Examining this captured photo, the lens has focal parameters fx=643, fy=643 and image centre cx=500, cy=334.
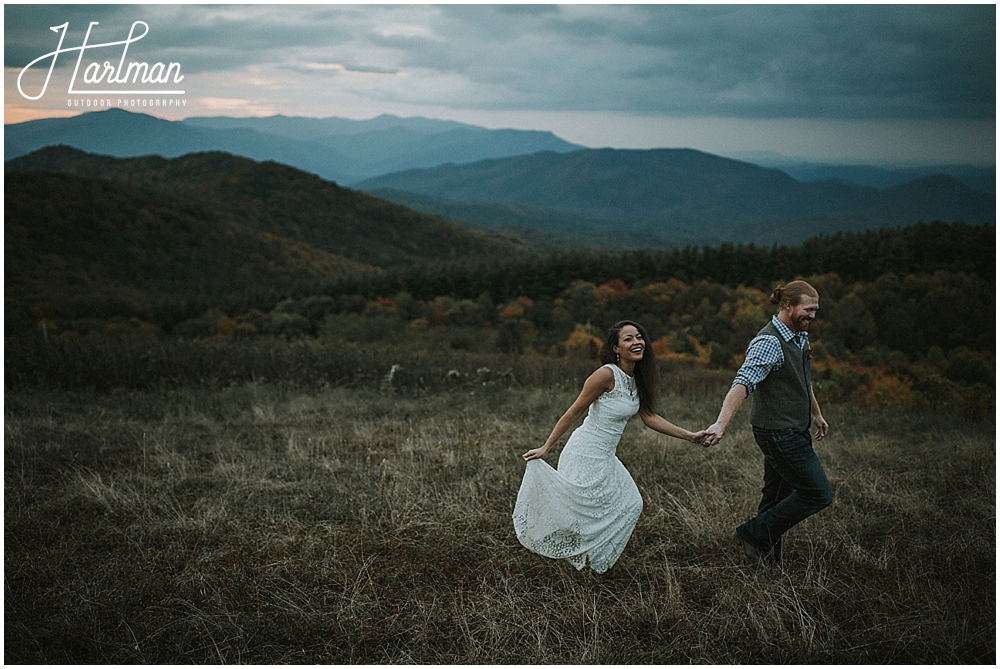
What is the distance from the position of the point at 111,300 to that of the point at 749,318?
1527 inches

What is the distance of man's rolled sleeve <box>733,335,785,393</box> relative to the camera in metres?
3.44

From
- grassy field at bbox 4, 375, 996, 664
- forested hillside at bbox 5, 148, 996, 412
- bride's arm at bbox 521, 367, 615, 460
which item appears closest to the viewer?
grassy field at bbox 4, 375, 996, 664

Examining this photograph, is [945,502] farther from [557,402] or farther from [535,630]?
[557,402]

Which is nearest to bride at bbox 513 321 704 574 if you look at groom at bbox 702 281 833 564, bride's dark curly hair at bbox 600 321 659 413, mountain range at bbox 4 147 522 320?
bride's dark curly hair at bbox 600 321 659 413

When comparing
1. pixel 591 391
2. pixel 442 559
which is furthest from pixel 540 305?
pixel 591 391

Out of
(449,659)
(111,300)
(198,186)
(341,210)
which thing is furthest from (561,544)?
(198,186)

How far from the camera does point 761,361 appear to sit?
135 inches

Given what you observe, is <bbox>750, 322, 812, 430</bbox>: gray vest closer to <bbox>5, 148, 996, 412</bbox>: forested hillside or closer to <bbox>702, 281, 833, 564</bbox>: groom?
<bbox>702, 281, 833, 564</bbox>: groom

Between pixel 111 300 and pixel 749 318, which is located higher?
pixel 749 318

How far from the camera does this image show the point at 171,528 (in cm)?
460

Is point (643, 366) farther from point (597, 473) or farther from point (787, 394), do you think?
point (787, 394)

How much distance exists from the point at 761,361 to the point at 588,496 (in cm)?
124

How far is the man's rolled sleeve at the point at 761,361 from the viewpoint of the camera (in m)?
3.44

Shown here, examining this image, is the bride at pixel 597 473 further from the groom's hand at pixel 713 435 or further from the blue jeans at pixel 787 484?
the blue jeans at pixel 787 484
